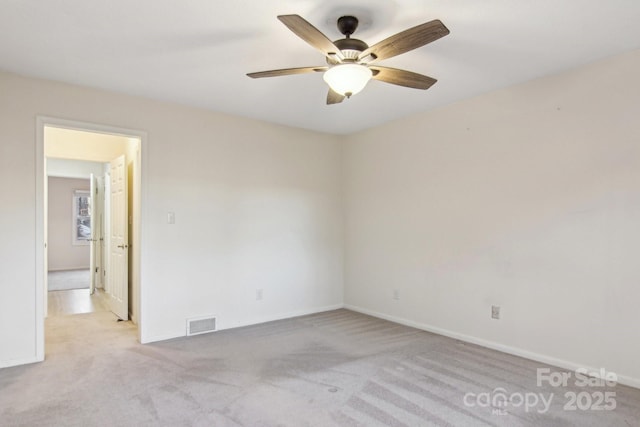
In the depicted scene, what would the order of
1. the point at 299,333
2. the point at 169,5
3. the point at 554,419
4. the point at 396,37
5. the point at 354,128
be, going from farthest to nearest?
the point at 354,128, the point at 299,333, the point at 554,419, the point at 169,5, the point at 396,37

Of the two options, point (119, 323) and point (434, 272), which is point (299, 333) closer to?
point (434, 272)

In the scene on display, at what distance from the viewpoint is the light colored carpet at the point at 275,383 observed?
2258mm

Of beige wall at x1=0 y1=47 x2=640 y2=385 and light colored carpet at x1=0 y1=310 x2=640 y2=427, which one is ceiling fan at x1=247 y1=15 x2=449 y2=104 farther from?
light colored carpet at x1=0 y1=310 x2=640 y2=427

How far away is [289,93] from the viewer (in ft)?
11.5

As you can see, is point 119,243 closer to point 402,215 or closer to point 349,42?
point 402,215

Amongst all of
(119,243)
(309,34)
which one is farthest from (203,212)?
(309,34)

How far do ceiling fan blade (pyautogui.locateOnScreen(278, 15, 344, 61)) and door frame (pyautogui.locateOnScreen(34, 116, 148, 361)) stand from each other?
7.77 ft

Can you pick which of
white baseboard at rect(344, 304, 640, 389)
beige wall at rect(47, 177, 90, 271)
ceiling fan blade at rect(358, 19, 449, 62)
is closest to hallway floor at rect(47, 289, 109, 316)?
beige wall at rect(47, 177, 90, 271)

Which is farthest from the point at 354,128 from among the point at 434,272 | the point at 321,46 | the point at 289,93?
the point at 321,46

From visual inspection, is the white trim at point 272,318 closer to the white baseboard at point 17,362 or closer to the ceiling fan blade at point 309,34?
the white baseboard at point 17,362

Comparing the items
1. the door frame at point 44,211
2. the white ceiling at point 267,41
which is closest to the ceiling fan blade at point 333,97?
the white ceiling at point 267,41

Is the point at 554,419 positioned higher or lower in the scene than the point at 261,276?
lower

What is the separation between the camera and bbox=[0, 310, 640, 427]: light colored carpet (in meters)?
2.26

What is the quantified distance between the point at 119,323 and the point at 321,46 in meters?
3.95
